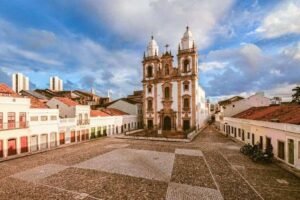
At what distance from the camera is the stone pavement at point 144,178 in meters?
9.53

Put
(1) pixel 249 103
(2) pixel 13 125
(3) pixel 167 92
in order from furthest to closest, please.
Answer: (3) pixel 167 92 < (1) pixel 249 103 < (2) pixel 13 125

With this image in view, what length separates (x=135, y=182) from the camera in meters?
11.1

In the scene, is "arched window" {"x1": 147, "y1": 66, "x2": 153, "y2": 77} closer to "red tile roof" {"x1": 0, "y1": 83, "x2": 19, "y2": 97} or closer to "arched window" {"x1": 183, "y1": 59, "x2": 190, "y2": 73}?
"arched window" {"x1": 183, "y1": 59, "x2": 190, "y2": 73}

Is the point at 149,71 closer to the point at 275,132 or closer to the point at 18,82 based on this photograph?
the point at 275,132

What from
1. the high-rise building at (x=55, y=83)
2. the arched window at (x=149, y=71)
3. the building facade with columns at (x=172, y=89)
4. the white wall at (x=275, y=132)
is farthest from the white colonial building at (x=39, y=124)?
the high-rise building at (x=55, y=83)

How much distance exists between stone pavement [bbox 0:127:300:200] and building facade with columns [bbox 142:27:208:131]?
1894 centimetres

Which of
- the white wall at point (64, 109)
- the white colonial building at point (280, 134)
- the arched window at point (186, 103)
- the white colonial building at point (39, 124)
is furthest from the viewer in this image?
the arched window at point (186, 103)

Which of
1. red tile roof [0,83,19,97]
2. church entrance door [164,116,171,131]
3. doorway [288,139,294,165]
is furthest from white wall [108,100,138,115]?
doorway [288,139,294,165]

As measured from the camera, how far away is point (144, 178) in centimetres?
1180

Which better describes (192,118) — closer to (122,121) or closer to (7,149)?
(122,121)

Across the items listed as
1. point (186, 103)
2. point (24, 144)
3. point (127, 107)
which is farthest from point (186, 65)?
point (24, 144)

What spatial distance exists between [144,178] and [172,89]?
2666 cm

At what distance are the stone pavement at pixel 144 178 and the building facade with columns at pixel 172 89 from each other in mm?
18944

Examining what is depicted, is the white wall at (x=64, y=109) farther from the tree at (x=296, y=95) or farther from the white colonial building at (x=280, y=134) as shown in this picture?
the tree at (x=296, y=95)
